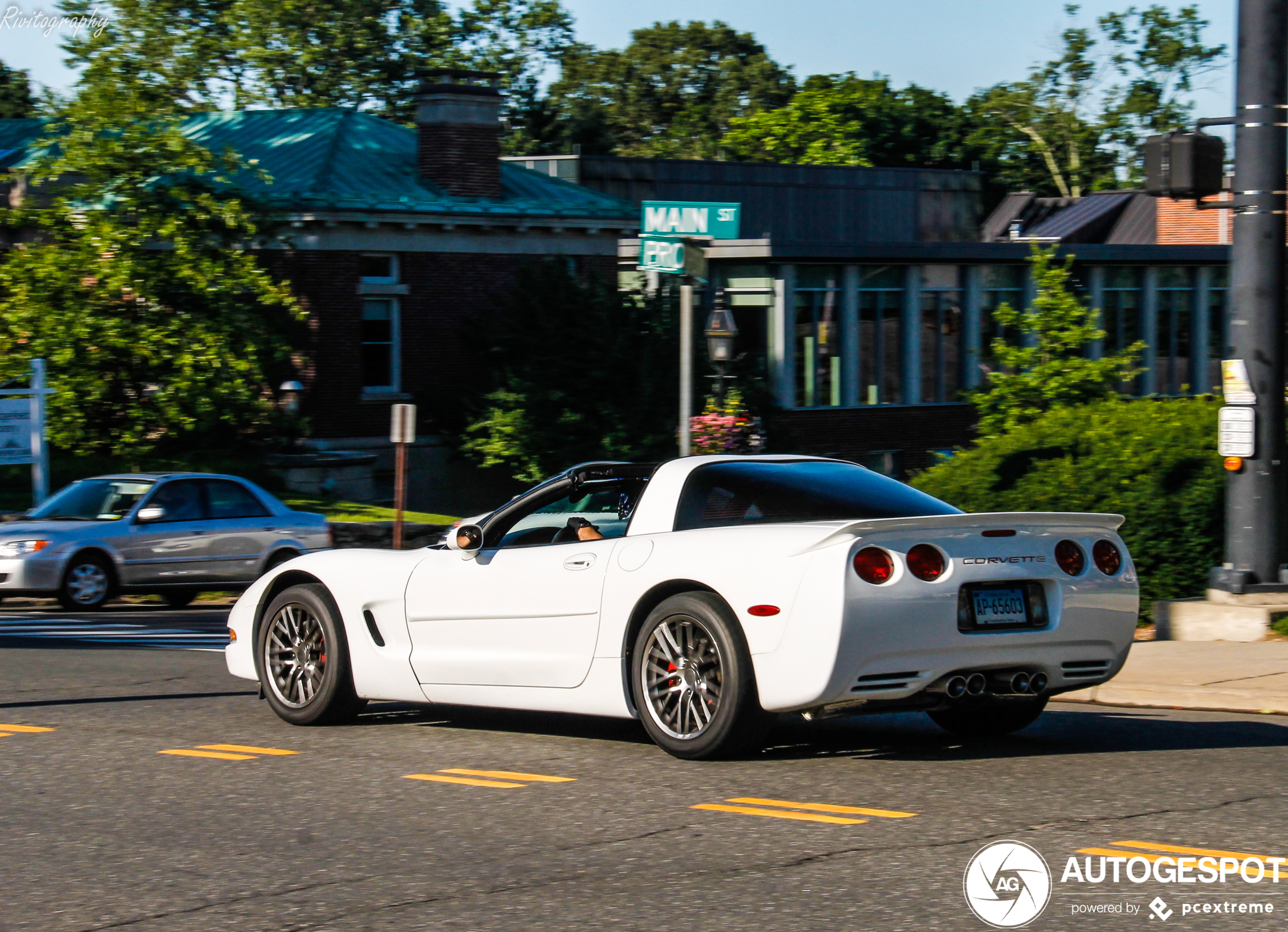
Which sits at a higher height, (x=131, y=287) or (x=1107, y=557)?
(x=131, y=287)

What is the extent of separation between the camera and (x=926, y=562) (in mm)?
7301

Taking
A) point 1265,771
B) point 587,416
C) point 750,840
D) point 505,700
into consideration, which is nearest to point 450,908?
point 750,840

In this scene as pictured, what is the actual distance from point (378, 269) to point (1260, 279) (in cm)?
2418

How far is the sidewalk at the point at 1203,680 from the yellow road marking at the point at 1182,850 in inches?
138

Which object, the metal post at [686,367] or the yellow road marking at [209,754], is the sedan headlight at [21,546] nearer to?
the metal post at [686,367]

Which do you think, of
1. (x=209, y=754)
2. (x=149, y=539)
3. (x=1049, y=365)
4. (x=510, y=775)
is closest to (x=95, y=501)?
(x=149, y=539)

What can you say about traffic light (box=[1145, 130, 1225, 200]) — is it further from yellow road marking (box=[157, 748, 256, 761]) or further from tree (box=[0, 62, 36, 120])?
tree (box=[0, 62, 36, 120])

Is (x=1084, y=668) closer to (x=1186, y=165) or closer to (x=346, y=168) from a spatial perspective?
(x=1186, y=165)

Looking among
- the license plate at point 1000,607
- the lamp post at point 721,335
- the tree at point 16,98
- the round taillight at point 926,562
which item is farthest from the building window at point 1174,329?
the tree at point 16,98

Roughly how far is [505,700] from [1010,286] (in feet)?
120

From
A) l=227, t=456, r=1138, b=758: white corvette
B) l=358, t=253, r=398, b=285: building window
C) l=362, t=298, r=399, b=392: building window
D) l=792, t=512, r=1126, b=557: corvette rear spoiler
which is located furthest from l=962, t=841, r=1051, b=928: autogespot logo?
l=362, t=298, r=399, b=392: building window

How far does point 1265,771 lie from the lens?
24.3 feet

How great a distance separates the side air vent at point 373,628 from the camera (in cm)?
891

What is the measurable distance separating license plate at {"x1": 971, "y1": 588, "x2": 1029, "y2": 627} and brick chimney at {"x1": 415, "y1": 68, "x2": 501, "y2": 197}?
95.7ft
